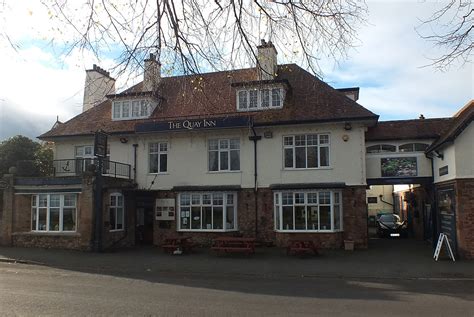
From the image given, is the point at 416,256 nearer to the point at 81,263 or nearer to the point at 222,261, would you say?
the point at 222,261

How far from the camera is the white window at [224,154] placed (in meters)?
23.4

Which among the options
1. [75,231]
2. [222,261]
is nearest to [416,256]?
[222,261]

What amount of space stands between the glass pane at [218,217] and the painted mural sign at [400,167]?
7765 mm

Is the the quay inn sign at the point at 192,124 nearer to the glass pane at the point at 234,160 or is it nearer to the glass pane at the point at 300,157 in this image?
the glass pane at the point at 234,160

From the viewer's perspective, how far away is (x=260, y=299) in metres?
9.91

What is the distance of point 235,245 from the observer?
63.3ft

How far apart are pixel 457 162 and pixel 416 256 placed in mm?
4019

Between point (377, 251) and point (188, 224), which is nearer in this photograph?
point (377, 251)

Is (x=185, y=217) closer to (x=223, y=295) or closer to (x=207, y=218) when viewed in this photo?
(x=207, y=218)

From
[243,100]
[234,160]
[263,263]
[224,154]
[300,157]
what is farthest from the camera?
[243,100]

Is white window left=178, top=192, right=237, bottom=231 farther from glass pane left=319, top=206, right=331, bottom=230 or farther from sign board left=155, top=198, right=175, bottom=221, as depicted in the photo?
glass pane left=319, top=206, right=331, bottom=230

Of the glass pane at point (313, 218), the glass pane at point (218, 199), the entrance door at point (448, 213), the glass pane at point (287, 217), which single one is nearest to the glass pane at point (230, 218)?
the glass pane at point (218, 199)

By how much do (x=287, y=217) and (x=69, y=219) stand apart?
A: 33.0 ft

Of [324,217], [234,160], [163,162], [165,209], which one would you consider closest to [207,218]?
[165,209]
